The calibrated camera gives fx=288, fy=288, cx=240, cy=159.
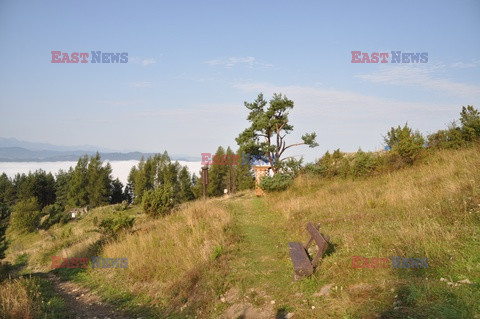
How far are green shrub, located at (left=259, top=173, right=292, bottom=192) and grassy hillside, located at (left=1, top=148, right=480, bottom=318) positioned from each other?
5.06m

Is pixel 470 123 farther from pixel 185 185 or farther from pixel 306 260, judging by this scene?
pixel 185 185

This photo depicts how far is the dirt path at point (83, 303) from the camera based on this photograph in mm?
5426

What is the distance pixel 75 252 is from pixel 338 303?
34.7 feet

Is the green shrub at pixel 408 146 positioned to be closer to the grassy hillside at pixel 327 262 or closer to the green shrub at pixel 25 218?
the grassy hillside at pixel 327 262

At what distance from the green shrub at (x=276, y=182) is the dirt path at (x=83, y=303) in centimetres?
992

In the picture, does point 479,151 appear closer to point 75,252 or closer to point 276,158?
point 276,158

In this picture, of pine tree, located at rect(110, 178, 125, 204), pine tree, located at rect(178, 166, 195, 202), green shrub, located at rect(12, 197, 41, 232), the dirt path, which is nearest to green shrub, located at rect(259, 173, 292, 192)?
the dirt path

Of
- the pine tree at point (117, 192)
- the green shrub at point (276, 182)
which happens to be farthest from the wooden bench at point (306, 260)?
the pine tree at point (117, 192)

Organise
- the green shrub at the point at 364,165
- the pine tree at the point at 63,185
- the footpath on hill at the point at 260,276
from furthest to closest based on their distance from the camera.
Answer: the pine tree at the point at 63,185 < the green shrub at the point at 364,165 < the footpath on hill at the point at 260,276

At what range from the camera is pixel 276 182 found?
50.0 feet

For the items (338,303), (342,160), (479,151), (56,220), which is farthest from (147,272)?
(56,220)

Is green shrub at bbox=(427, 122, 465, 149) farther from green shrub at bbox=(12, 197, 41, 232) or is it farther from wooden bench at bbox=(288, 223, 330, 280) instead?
green shrub at bbox=(12, 197, 41, 232)

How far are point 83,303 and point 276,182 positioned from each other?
10.6 meters

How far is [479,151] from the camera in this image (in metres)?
9.76
